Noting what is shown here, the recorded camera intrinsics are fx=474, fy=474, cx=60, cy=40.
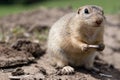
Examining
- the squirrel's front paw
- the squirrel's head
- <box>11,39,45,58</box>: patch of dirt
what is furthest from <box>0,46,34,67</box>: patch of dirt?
the squirrel's head

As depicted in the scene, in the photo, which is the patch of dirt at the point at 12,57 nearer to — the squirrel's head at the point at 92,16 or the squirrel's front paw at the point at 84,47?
the squirrel's front paw at the point at 84,47

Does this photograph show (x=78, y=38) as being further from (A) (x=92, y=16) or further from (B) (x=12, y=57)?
(B) (x=12, y=57)

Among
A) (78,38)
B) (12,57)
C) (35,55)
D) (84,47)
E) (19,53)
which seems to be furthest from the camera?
(35,55)

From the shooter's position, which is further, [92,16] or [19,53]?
[19,53]

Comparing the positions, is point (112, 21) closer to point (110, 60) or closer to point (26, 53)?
point (110, 60)

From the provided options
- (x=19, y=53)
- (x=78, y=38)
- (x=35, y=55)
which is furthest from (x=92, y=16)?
(x=35, y=55)

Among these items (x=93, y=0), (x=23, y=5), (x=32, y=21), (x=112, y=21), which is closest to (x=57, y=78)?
(x=32, y=21)

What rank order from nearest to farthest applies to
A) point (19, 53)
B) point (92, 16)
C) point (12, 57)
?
point (92, 16) → point (12, 57) → point (19, 53)
